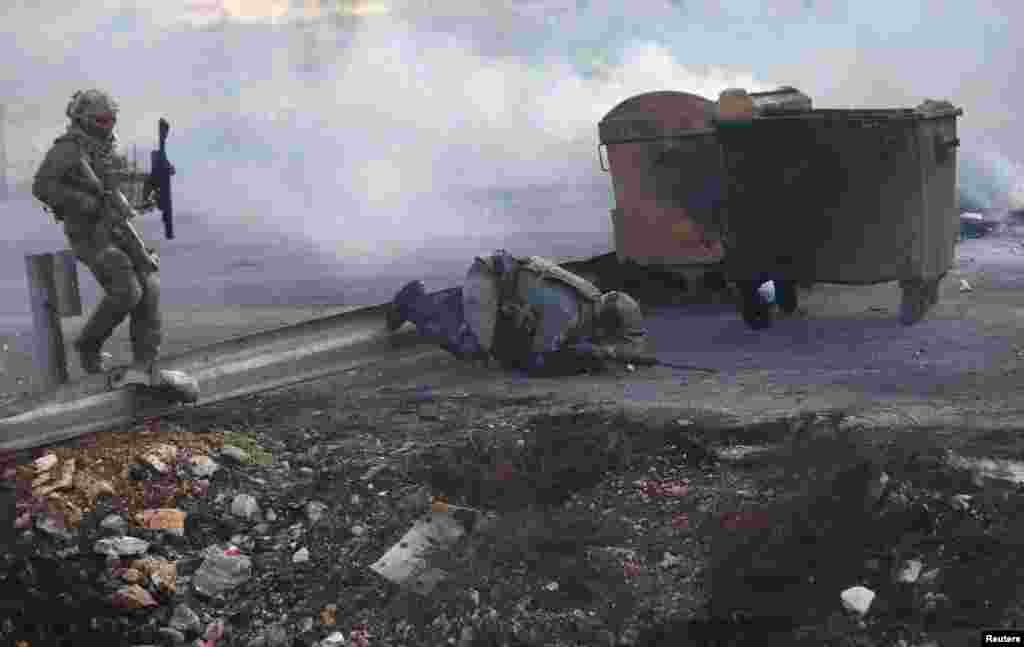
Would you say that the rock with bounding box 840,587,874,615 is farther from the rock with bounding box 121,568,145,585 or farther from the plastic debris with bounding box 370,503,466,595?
the rock with bounding box 121,568,145,585

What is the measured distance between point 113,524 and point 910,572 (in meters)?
2.86

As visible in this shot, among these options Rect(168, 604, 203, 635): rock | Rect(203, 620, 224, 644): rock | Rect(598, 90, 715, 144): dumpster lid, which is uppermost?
Rect(598, 90, 715, 144): dumpster lid

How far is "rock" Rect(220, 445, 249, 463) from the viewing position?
5238mm

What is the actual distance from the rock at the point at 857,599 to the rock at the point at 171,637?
84.0 inches

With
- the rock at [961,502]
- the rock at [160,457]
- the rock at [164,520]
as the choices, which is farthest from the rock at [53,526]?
the rock at [961,502]

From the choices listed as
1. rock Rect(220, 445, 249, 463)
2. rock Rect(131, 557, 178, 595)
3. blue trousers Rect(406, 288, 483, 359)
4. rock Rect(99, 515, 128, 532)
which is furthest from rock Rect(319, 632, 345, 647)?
blue trousers Rect(406, 288, 483, 359)

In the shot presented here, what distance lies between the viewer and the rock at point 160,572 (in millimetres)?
4262

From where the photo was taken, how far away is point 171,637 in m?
4.01

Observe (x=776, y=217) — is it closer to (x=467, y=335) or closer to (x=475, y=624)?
(x=467, y=335)

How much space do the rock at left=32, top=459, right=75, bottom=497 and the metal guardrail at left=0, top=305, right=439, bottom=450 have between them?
0.99 ft

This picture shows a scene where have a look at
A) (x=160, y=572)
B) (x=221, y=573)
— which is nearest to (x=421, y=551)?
(x=221, y=573)

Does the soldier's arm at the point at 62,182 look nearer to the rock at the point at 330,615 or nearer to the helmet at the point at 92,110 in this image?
the helmet at the point at 92,110

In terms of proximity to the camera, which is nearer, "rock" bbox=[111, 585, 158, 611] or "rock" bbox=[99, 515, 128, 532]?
"rock" bbox=[111, 585, 158, 611]

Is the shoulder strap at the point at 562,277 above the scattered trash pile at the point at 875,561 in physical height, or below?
above
